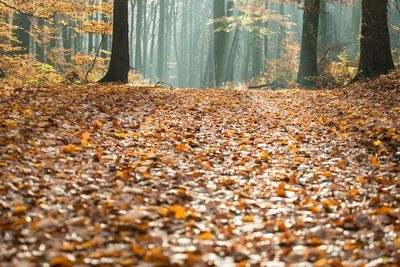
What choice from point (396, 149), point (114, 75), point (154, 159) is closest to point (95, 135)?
point (154, 159)

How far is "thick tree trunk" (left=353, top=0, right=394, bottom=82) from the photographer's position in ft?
39.3

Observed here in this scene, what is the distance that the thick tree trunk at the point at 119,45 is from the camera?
1414cm

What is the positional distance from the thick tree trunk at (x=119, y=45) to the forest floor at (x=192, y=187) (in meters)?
5.39

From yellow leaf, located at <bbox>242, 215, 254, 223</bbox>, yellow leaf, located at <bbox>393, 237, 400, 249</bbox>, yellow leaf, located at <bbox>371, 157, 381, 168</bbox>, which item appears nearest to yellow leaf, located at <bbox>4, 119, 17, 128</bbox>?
yellow leaf, located at <bbox>242, 215, 254, 223</bbox>

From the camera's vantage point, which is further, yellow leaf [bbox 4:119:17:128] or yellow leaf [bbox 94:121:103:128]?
yellow leaf [bbox 94:121:103:128]

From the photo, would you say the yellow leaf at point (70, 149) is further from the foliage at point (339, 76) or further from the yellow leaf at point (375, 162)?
the foliage at point (339, 76)

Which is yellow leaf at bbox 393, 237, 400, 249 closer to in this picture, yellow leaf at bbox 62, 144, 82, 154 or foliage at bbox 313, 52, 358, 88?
yellow leaf at bbox 62, 144, 82, 154

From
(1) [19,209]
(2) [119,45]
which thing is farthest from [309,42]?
(1) [19,209]

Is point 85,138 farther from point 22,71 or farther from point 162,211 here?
point 22,71

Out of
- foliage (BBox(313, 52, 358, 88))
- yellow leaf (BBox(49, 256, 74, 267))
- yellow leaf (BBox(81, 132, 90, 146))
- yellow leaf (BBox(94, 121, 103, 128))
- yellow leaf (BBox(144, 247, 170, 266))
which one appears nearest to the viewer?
yellow leaf (BBox(49, 256, 74, 267))

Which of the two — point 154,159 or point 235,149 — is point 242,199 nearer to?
point 154,159

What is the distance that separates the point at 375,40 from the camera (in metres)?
12.1

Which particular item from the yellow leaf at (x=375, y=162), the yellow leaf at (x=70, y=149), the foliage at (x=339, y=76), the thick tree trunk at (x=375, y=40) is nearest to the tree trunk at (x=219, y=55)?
the foliage at (x=339, y=76)

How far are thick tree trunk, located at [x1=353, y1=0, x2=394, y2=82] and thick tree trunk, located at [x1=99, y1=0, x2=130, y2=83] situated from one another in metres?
7.04
